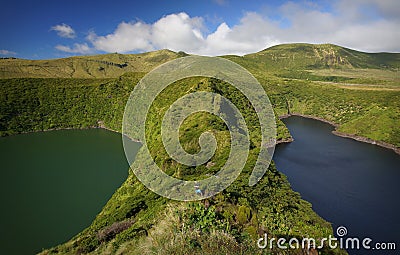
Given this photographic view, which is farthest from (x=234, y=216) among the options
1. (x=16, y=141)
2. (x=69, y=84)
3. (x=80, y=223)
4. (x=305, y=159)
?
(x=69, y=84)

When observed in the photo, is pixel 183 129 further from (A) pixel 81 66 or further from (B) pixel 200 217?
(A) pixel 81 66

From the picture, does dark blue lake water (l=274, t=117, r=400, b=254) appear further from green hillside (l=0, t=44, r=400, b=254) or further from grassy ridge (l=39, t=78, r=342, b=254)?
grassy ridge (l=39, t=78, r=342, b=254)

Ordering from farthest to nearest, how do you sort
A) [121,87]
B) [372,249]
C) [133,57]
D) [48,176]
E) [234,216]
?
[133,57], [121,87], [48,176], [372,249], [234,216]

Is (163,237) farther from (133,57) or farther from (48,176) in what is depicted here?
(133,57)

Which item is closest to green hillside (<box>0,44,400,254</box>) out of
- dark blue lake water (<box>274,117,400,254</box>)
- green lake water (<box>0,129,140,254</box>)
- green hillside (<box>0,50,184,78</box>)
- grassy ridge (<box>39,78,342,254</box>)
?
grassy ridge (<box>39,78,342,254</box>)

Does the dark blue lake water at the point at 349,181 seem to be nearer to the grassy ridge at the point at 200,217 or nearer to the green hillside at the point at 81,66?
the grassy ridge at the point at 200,217

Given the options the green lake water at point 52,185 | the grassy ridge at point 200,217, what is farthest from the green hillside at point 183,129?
the green lake water at point 52,185
